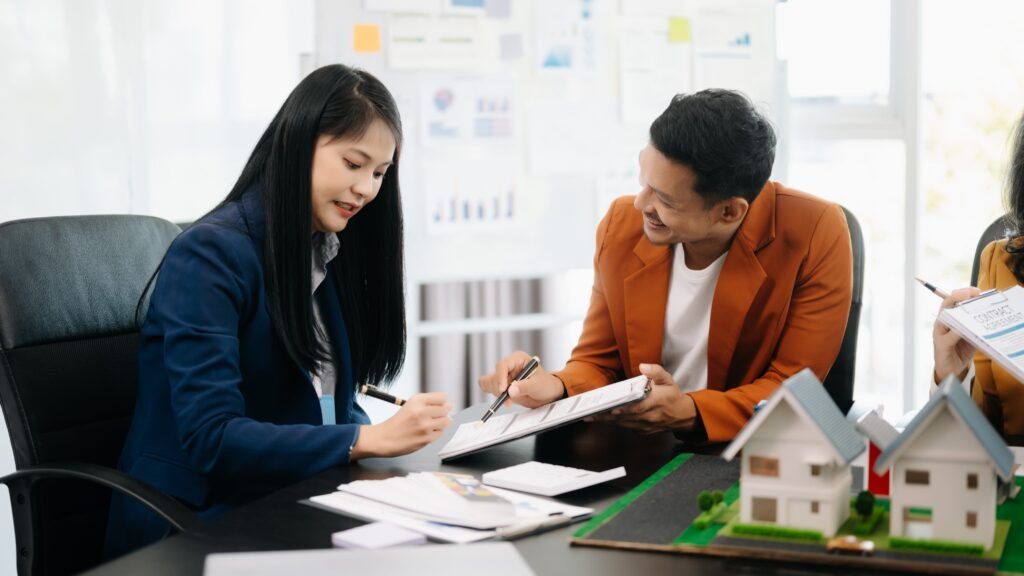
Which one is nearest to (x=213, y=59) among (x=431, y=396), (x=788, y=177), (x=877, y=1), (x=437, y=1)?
(x=437, y=1)

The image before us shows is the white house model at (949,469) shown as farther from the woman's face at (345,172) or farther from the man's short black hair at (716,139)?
the woman's face at (345,172)

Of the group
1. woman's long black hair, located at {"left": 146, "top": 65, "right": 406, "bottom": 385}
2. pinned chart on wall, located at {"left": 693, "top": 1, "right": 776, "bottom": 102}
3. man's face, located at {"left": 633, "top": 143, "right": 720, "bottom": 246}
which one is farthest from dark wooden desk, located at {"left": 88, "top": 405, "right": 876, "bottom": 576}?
pinned chart on wall, located at {"left": 693, "top": 1, "right": 776, "bottom": 102}

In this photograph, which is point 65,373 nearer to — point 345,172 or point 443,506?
point 345,172

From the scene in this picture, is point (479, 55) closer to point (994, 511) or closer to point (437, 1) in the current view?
point (437, 1)

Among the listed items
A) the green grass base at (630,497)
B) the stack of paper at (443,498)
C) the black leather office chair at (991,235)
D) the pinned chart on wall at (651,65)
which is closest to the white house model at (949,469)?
the green grass base at (630,497)

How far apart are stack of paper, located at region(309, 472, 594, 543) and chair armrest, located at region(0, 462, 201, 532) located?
200mm

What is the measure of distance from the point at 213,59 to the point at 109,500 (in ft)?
4.92

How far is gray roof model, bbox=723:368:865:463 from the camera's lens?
1.03 m

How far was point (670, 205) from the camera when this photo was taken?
1.78 meters

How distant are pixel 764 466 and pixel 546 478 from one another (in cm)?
33

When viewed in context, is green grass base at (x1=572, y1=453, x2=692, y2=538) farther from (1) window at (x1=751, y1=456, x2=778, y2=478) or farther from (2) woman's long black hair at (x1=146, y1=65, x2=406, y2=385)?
(2) woman's long black hair at (x1=146, y1=65, x2=406, y2=385)

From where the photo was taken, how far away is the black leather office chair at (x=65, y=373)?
5.12 ft

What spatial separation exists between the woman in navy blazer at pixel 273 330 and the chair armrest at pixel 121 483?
86 mm

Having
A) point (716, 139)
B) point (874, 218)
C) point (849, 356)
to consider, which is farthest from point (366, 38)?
point (874, 218)
